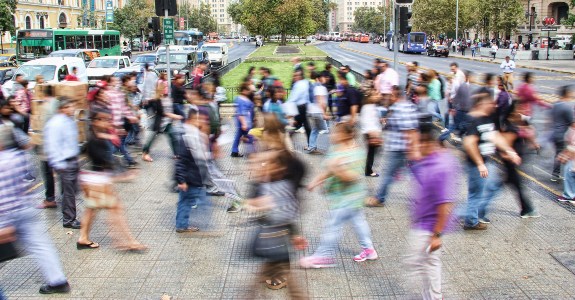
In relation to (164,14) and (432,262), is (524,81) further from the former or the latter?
(164,14)

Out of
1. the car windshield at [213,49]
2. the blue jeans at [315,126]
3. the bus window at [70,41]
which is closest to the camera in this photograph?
the blue jeans at [315,126]

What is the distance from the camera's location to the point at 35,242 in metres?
5.56

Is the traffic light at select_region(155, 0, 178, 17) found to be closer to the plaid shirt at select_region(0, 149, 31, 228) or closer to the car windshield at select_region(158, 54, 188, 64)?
the plaid shirt at select_region(0, 149, 31, 228)

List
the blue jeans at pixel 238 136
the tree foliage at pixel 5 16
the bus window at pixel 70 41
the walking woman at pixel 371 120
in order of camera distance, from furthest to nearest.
Result: the tree foliage at pixel 5 16
the bus window at pixel 70 41
the blue jeans at pixel 238 136
the walking woman at pixel 371 120

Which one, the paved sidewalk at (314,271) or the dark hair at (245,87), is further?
the dark hair at (245,87)

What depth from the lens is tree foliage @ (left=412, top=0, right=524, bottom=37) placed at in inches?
2425

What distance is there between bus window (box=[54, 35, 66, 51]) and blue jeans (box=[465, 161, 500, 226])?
1329 inches

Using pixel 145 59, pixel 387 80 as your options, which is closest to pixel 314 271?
pixel 387 80

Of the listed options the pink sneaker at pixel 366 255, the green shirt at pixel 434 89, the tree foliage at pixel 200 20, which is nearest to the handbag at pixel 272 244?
the pink sneaker at pixel 366 255

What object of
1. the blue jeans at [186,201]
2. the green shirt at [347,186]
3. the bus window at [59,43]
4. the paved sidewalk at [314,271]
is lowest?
the paved sidewalk at [314,271]

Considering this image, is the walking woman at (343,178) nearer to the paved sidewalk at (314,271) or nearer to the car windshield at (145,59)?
the paved sidewalk at (314,271)

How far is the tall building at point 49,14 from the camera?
250 ft

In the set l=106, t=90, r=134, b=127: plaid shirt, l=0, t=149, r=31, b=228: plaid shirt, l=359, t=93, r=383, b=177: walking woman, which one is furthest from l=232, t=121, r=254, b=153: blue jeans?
l=0, t=149, r=31, b=228: plaid shirt

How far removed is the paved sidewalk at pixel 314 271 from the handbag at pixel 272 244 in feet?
3.79
